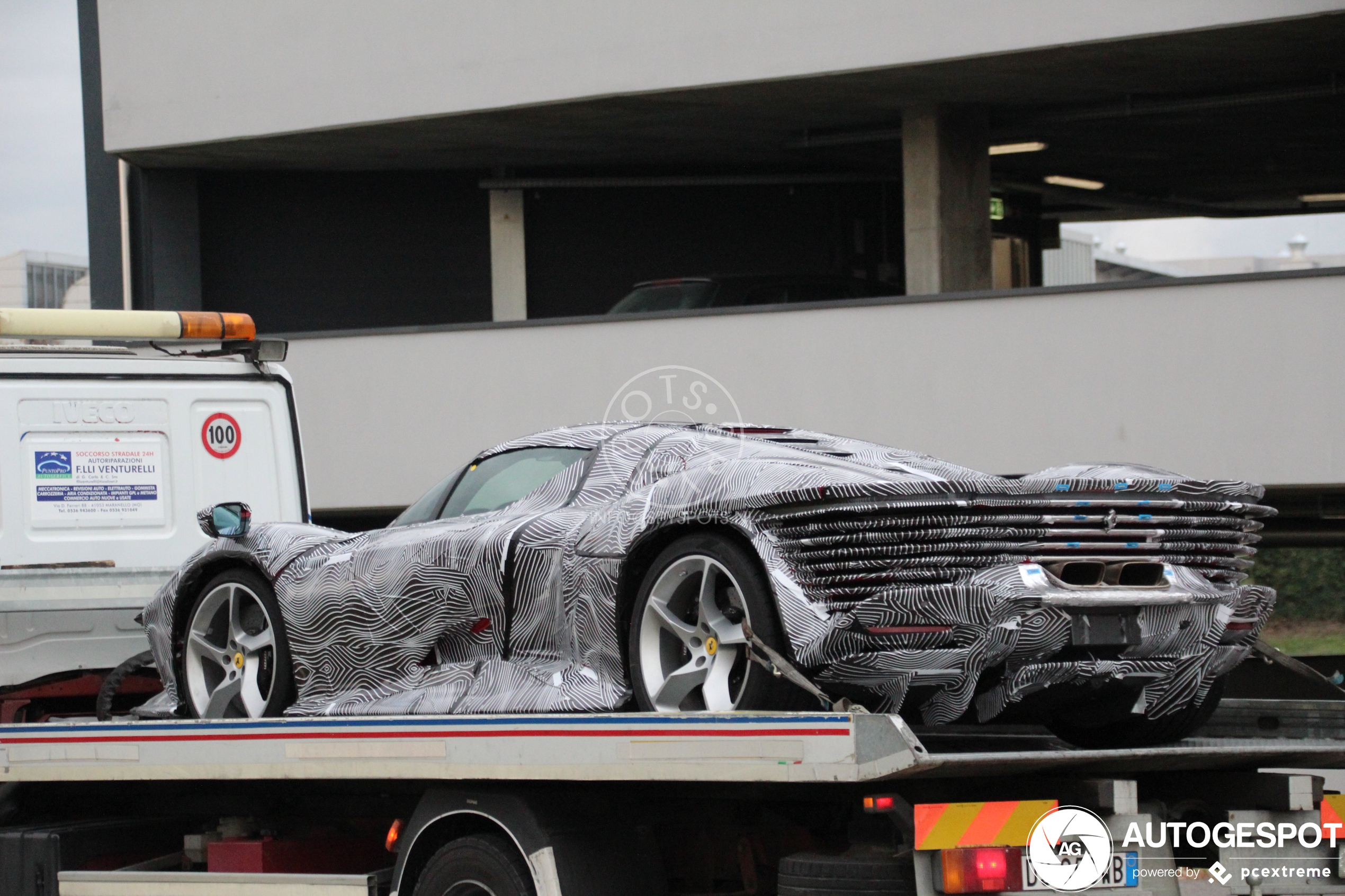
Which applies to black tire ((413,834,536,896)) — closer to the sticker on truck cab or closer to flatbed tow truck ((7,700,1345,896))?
flatbed tow truck ((7,700,1345,896))

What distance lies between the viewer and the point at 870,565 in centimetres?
502

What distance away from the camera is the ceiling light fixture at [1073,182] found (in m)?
21.0

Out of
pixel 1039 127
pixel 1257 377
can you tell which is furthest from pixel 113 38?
pixel 1257 377

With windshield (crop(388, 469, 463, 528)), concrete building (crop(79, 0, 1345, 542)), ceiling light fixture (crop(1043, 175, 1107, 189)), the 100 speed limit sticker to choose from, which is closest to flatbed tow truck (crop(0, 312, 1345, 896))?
windshield (crop(388, 469, 463, 528))

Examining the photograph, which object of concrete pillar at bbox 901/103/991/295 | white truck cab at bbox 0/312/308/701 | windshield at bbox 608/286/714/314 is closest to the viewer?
white truck cab at bbox 0/312/308/701

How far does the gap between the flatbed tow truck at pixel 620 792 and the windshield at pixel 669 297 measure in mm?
8894

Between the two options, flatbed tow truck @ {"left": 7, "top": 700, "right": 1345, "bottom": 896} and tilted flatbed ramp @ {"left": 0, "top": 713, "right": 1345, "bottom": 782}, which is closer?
tilted flatbed ramp @ {"left": 0, "top": 713, "right": 1345, "bottom": 782}

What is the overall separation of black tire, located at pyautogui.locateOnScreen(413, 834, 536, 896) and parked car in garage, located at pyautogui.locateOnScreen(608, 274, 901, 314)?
9904 millimetres

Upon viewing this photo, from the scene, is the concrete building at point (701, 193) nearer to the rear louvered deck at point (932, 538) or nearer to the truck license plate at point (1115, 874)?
the rear louvered deck at point (932, 538)

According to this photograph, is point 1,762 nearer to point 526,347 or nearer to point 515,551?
point 515,551

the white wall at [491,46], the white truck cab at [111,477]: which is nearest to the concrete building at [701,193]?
the white wall at [491,46]

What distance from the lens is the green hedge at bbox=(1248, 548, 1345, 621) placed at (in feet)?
90.4

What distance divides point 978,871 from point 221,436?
514 cm

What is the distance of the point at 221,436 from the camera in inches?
340
